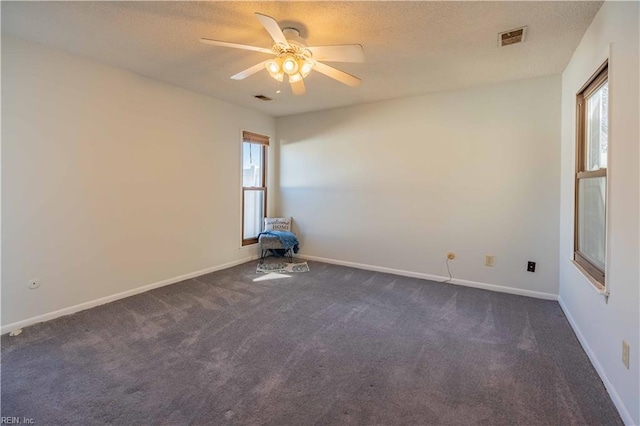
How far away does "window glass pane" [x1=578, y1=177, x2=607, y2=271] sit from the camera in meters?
2.20

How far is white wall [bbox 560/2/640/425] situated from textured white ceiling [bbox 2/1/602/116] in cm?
41

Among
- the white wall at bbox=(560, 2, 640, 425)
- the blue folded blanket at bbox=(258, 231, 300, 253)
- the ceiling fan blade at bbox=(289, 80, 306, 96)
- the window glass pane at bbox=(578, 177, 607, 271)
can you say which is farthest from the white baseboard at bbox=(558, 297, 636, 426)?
the blue folded blanket at bbox=(258, 231, 300, 253)

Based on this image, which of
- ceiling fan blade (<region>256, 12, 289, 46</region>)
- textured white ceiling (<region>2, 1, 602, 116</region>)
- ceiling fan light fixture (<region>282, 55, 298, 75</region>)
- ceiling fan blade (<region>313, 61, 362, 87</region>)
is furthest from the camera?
ceiling fan blade (<region>313, 61, 362, 87</region>)

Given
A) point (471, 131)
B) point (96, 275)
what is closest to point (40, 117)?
point (96, 275)

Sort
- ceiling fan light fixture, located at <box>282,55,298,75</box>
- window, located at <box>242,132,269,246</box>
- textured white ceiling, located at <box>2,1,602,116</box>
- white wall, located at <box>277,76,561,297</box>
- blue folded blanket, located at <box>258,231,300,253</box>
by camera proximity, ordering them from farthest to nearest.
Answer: window, located at <box>242,132,269,246</box>
blue folded blanket, located at <box>258,231,300,253</box>
white wall, located at <box>277,76,561,297</box>
ceiling fan light fixture, located at <box>282,55,298,75</box>
textured white ceiling, located at <box>2,1,602,116</box>

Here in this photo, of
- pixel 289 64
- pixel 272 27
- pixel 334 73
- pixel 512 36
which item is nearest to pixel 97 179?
pixel 289 64

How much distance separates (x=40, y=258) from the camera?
277cm

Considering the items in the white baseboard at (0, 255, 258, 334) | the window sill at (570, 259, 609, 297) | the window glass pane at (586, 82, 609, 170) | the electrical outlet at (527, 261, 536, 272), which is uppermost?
the window glass pane at (586, 82, 609, 170)

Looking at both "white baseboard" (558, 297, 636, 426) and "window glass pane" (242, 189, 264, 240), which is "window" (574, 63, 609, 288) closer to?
"white baseboard" (558, 297, 636, 426)

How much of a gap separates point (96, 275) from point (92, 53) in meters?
2.17

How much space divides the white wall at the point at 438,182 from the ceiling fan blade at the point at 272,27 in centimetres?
251

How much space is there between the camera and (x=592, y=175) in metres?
2.35

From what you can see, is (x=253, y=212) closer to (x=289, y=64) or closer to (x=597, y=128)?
(x=289, y=64)

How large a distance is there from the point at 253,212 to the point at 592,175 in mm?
4309
